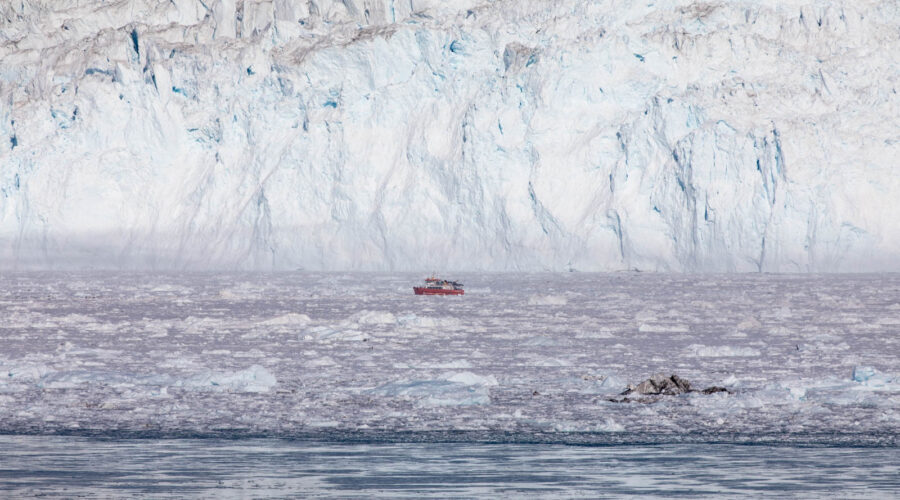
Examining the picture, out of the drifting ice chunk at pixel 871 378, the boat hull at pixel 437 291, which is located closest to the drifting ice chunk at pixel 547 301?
the boat hull at pixel 437 291

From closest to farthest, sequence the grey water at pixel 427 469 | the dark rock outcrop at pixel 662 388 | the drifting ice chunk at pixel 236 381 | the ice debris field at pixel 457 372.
A: the grey water at pixel 427 469 < the ice debris field at pixel 457 372 < the dark rock outcrop at pixel 662 388 < the drifting ice chunk at pixel 236 381

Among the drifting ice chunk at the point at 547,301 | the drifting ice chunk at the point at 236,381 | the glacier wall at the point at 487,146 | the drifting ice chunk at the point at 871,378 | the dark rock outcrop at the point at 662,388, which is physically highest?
the glacier wall at the point at 487,146

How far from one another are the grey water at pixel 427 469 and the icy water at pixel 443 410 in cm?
3

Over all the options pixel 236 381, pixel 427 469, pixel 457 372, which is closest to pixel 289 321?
pixel 457 372

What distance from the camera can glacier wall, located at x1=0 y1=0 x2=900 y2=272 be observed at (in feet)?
209

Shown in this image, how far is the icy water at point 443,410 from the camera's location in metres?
8.12

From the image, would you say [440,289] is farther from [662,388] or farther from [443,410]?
[443,410]

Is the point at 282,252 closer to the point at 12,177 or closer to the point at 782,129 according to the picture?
the point at 12,177

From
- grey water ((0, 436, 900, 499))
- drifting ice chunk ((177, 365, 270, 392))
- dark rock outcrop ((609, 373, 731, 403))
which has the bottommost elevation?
grey water ((0, 436, 900, 499))

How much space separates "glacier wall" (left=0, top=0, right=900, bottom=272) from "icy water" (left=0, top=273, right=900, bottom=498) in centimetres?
4050

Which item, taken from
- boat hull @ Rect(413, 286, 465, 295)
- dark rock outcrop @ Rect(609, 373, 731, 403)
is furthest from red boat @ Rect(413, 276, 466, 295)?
dark rock outcrop @ Rect(609, 373, 731, 403)

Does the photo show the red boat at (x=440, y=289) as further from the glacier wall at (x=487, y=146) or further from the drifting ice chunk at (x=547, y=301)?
the glacier wall at (x=487, y=146)

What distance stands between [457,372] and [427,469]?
20.2 feet

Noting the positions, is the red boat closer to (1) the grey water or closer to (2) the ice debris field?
(2) the ice debris field
